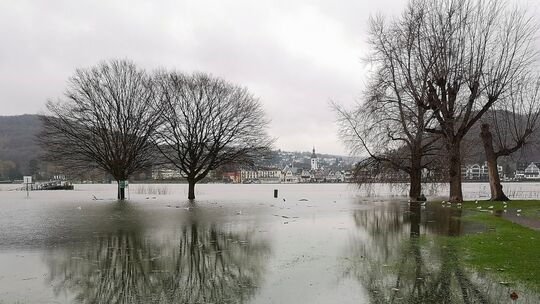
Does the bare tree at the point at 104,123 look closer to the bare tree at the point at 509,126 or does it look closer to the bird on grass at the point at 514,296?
the bare tree at the point at 509,126

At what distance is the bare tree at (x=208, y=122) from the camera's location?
147 ft

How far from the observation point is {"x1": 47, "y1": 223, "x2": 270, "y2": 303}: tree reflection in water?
27.1ft

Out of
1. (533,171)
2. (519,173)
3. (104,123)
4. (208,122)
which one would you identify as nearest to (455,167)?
(208,122)

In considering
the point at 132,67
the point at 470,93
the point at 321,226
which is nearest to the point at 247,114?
the point at 132,67

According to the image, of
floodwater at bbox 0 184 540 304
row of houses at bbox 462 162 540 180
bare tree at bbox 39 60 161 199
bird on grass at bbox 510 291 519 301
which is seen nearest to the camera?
bird on grass at bbox 510 291 519 301

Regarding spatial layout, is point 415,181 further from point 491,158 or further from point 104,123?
point 104,123

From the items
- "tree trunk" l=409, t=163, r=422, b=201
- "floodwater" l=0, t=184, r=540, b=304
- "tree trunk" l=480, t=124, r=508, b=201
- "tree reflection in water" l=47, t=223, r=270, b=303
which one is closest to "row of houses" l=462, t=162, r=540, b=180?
"tree trunk" l=409, t=163, r=422, b=201

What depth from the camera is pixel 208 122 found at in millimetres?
45312

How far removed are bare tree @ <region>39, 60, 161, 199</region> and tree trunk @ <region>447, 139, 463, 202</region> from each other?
26.3 metres

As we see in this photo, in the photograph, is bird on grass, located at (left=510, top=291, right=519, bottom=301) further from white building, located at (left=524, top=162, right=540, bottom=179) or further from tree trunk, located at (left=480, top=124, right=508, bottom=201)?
white building, located at (left=524, top=162, right=540, bottom=179)

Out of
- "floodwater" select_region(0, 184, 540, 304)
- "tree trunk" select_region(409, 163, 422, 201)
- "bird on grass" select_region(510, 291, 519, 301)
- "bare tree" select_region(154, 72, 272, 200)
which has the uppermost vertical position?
"bare tree" select_region(154, 72, 272, 200)

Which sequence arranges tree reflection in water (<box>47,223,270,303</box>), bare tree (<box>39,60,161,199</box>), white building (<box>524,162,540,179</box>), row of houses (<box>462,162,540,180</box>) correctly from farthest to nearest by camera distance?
white building (<box>524,162,540,179</box>) < row of houses (<box>462,162,540,180</box>) < bare tree (<box>39,60,161,199</box>) < tree reflection in water (<box>47,223,270,303</box>)

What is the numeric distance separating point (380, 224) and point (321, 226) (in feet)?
8.74

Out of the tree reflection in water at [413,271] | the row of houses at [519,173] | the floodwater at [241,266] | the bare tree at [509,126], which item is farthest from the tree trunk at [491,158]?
the row of houses at [519,173]
